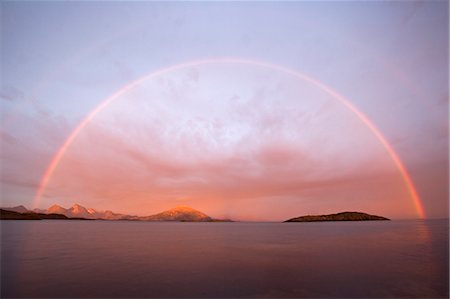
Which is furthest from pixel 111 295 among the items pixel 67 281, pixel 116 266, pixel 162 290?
pixel 116 266

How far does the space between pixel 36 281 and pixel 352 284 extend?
27672 millimetres

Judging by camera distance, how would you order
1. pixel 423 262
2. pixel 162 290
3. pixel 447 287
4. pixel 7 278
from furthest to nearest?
1. pixel 423 262
2. pixel 7 278
3. pixel 447 287
4. pixel 162 290

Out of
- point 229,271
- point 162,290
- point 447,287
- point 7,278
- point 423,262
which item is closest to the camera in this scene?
point 162,290

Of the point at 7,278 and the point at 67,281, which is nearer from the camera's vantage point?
the point at 67,281

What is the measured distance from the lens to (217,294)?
20.0m

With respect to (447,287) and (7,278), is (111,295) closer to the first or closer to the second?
(7,278)

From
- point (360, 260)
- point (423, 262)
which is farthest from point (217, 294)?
point (423, 262)

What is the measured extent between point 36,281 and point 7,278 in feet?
12.4

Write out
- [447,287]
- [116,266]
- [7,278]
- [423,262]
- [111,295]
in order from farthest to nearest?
[423,262] → [116,266] → [7,278] → [447,287] → [111,295]

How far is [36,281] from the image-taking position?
77.3ft

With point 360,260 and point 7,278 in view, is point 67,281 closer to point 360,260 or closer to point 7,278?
point 7,278

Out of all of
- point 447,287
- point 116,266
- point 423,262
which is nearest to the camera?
point 447,287

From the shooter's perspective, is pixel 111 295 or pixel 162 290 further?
pixel 162 290

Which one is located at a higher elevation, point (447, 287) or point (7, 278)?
point (447, 287)
